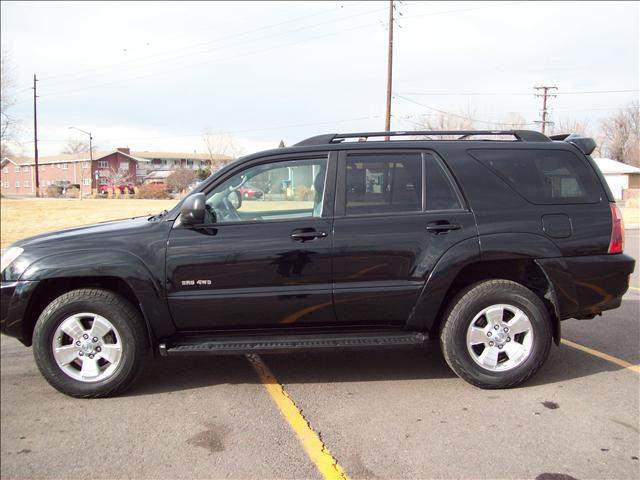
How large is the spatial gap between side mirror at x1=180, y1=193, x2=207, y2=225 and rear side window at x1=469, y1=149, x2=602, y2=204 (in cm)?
216

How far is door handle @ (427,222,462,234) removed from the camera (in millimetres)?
3840

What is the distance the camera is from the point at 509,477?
279cm

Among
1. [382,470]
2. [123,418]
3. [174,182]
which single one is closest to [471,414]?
[382,470]

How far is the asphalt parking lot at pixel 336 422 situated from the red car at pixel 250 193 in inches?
59.9

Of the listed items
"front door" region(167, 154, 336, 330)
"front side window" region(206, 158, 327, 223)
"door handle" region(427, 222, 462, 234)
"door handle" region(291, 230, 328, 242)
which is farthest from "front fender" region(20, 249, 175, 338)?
"door handle" region(427, 222, 462, 234)

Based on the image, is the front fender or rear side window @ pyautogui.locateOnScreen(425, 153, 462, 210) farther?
rear side window @ pyautogui.locateOnScreen(425, 153, 462, 210)

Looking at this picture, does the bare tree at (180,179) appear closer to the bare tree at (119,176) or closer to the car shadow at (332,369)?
the bare tree at (119,176)

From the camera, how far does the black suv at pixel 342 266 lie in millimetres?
3770

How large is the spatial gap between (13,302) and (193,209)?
4.97 ft

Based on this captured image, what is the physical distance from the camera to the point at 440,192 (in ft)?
13.0

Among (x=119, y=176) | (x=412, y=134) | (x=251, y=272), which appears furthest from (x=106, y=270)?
(x=119, y=176)

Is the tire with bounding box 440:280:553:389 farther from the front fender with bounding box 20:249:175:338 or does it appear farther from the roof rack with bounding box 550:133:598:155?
the front fender with bounding box 20:249:175:338

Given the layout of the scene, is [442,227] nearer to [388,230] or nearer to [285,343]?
[388,230]

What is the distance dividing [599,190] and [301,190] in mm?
2386
